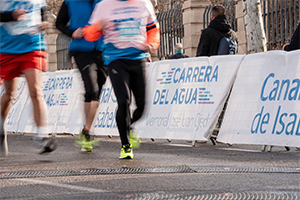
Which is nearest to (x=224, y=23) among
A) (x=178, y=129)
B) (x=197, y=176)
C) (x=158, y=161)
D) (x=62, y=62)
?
(x=178, y=129)

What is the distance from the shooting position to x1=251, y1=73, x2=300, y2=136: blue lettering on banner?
9227 millimetres

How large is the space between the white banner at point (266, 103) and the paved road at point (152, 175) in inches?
12.6

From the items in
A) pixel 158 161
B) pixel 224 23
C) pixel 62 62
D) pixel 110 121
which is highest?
pixel 224 23

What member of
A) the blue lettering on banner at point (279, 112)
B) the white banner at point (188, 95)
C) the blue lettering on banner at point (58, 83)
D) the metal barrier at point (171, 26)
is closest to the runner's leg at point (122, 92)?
the white banner at point (188, 95)

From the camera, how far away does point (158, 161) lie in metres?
7.90

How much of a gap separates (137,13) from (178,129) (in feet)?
10.9

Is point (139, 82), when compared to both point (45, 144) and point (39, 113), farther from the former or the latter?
point (45, 144)

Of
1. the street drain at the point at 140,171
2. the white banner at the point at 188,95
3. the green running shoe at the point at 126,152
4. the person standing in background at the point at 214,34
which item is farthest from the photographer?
the person standing in background at the point at 214,34

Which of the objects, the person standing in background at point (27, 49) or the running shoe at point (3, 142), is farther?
the running shoe at point (3, 142)

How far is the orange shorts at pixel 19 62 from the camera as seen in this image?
7.80 metres

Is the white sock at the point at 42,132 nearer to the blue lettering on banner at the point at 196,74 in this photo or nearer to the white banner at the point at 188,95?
the white banner at the point at 188,95

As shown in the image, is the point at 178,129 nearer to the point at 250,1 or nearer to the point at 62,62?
the point at 250,1

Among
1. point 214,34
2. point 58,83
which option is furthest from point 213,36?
point 58,83

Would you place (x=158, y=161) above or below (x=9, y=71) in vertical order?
below
